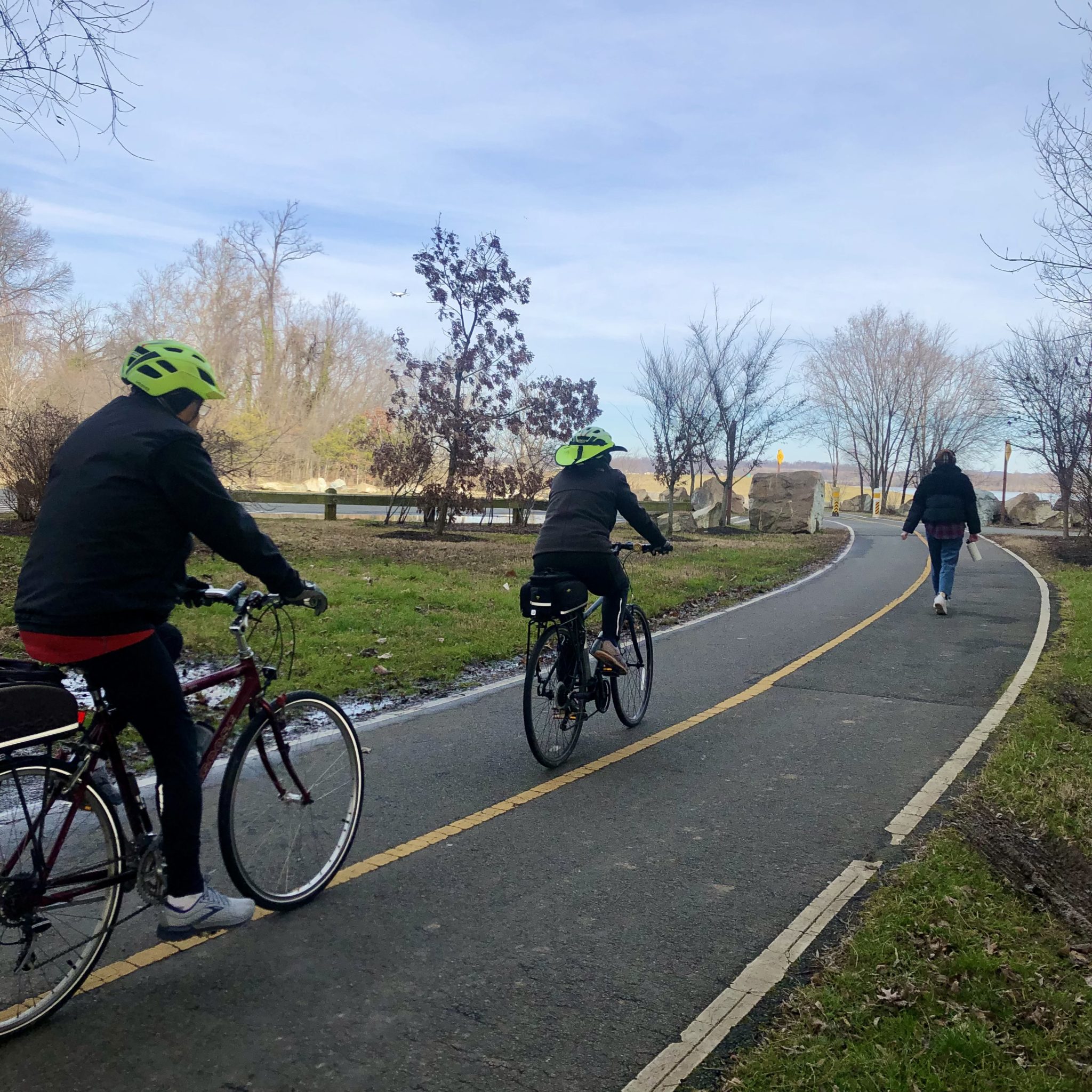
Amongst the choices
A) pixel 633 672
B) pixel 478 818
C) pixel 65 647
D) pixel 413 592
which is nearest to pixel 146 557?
pixel 65 647

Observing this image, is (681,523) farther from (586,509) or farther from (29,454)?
(586,509)

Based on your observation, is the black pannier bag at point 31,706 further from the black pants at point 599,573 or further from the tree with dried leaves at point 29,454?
the tree with dried leaves at point 29,454

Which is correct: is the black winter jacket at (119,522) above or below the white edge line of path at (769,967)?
above

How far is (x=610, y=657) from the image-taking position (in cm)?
653

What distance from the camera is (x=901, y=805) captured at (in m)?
5.42

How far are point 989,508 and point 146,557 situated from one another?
4338 cm

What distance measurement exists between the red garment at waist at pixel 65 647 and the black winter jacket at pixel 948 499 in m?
11.2

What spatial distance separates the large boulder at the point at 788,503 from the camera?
32531 mm

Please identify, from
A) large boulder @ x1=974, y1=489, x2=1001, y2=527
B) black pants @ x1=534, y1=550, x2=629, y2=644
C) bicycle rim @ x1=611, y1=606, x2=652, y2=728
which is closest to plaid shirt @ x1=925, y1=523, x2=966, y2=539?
bicycle rim @ x1=611, y1=606, x2=652, y2=728

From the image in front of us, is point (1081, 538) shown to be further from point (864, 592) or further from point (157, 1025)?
point (157, 1025)

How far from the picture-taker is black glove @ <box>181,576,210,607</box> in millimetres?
3670

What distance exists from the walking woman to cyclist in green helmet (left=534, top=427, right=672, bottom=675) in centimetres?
745

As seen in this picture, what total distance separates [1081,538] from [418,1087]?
2677cm

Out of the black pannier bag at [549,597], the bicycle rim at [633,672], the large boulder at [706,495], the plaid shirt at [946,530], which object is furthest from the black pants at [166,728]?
the large boulder at [706,495]
